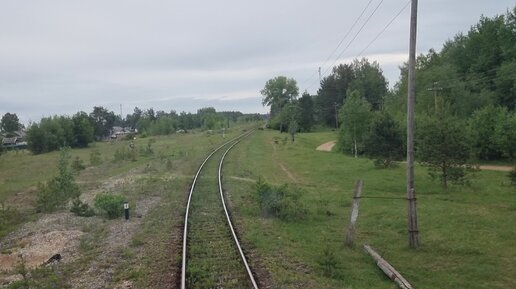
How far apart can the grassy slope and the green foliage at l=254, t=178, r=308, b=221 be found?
1.32ft

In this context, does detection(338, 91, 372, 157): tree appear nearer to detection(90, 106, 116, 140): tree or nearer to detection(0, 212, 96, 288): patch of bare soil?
detection(0, 212, 96, 288): patch of bare soil

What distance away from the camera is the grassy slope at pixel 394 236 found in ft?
34.3

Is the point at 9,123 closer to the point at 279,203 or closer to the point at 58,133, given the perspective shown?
the point at 58,133

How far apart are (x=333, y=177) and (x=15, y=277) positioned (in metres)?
20.6

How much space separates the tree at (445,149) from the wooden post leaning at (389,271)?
39.9ft

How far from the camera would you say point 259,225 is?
15.3 metres

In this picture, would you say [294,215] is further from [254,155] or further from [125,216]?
[254,155]

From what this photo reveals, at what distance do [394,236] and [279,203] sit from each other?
4.52 metres

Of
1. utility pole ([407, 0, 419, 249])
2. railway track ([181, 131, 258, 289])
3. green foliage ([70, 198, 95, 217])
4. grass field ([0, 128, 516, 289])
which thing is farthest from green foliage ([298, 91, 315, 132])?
utility pole ([407, 0, 419, 249])

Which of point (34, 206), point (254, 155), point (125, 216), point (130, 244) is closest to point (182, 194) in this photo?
point (125, 216)

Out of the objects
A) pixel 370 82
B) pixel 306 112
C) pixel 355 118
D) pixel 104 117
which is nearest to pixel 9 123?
pixel 104 117

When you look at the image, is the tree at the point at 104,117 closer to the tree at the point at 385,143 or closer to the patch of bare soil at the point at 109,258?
the tree at the point at 385,143

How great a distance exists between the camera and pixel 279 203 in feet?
56.2

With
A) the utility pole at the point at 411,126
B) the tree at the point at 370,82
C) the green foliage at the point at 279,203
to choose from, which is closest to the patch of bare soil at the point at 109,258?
the green foliage at the point at 279,203
